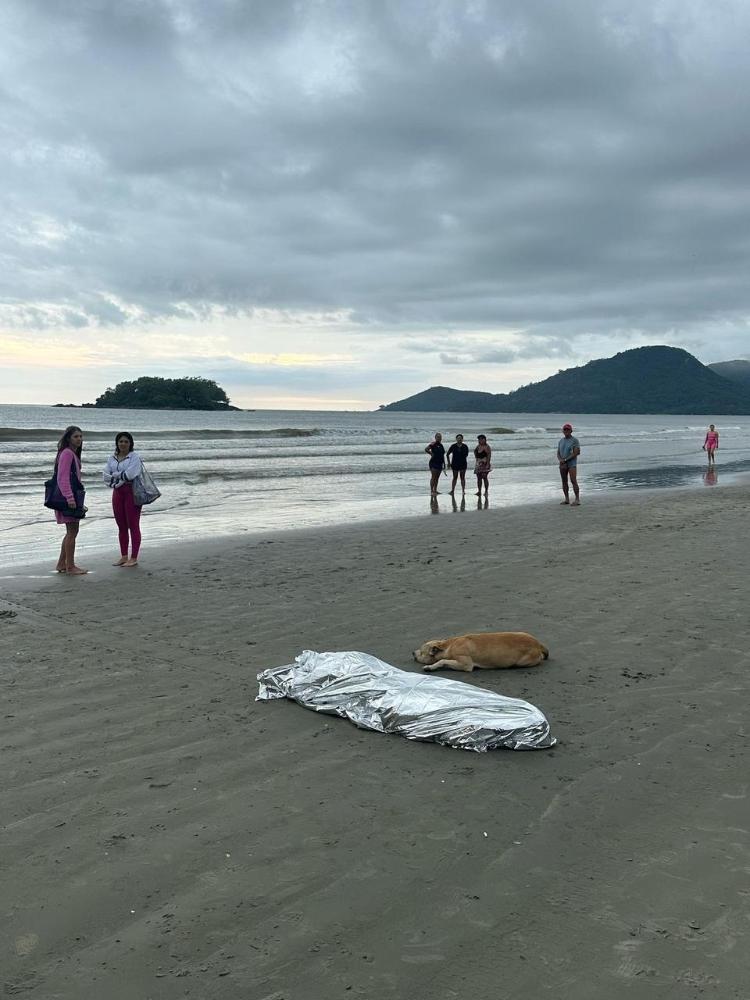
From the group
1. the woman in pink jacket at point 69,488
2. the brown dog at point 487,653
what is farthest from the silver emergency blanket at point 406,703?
the woman in pink jacket at point 69,488

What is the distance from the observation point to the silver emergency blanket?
164 inches

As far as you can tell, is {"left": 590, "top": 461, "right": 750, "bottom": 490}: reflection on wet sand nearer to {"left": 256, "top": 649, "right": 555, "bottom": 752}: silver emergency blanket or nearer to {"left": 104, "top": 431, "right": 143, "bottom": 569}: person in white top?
{"left": 104, "top": 431, "right": 143, "bottom": 569}: person in white top

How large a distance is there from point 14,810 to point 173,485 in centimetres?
1997

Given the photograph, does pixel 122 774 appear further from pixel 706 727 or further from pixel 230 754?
pixel 706 727

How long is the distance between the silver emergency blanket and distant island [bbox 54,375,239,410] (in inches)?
5350

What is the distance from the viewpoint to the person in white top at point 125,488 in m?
9.84

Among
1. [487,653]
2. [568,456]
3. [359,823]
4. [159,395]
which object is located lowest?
[359,823]

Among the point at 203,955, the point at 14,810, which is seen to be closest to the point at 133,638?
the point at 14,810

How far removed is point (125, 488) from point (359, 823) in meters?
7.37

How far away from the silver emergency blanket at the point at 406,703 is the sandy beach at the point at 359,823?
0.10 m

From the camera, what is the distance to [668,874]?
9.91 ft

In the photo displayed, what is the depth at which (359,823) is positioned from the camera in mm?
3393

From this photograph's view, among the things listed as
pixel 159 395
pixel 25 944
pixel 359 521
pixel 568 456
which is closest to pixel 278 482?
pixel 359 521

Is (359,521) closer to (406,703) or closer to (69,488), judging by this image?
(69,488)
